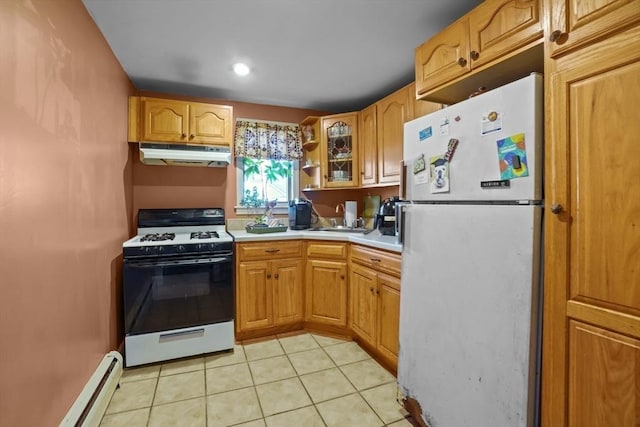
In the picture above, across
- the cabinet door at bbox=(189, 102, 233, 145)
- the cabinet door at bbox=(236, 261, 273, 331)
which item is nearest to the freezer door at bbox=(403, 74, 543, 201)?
the cabinet door at bbox=(236, 261, 273, 331)

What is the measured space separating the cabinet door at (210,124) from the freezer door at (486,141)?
1.87 metres

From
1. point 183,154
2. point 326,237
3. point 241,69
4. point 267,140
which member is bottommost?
point 326,237

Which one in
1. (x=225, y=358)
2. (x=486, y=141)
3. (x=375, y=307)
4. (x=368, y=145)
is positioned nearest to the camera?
(x=486, y=141)

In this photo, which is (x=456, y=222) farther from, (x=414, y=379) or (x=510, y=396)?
(x=414, y=379)

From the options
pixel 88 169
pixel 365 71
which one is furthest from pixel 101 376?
pixel 365 71

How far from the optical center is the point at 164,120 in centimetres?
263

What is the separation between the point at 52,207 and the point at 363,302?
2.01 m

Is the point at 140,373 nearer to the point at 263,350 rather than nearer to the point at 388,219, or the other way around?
the point at 263,350

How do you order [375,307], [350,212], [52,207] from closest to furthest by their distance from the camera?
1. [52,207]
2. [375,307]
3. [350,212]

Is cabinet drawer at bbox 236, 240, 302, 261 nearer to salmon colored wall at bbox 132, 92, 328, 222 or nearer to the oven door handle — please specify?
the oven door handle

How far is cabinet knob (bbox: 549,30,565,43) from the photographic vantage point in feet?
3.45

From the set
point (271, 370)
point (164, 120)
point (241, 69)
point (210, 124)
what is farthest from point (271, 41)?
point (271, 370)

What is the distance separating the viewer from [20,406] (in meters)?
1.10

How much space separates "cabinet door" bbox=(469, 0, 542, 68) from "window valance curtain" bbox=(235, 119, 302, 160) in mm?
2099
